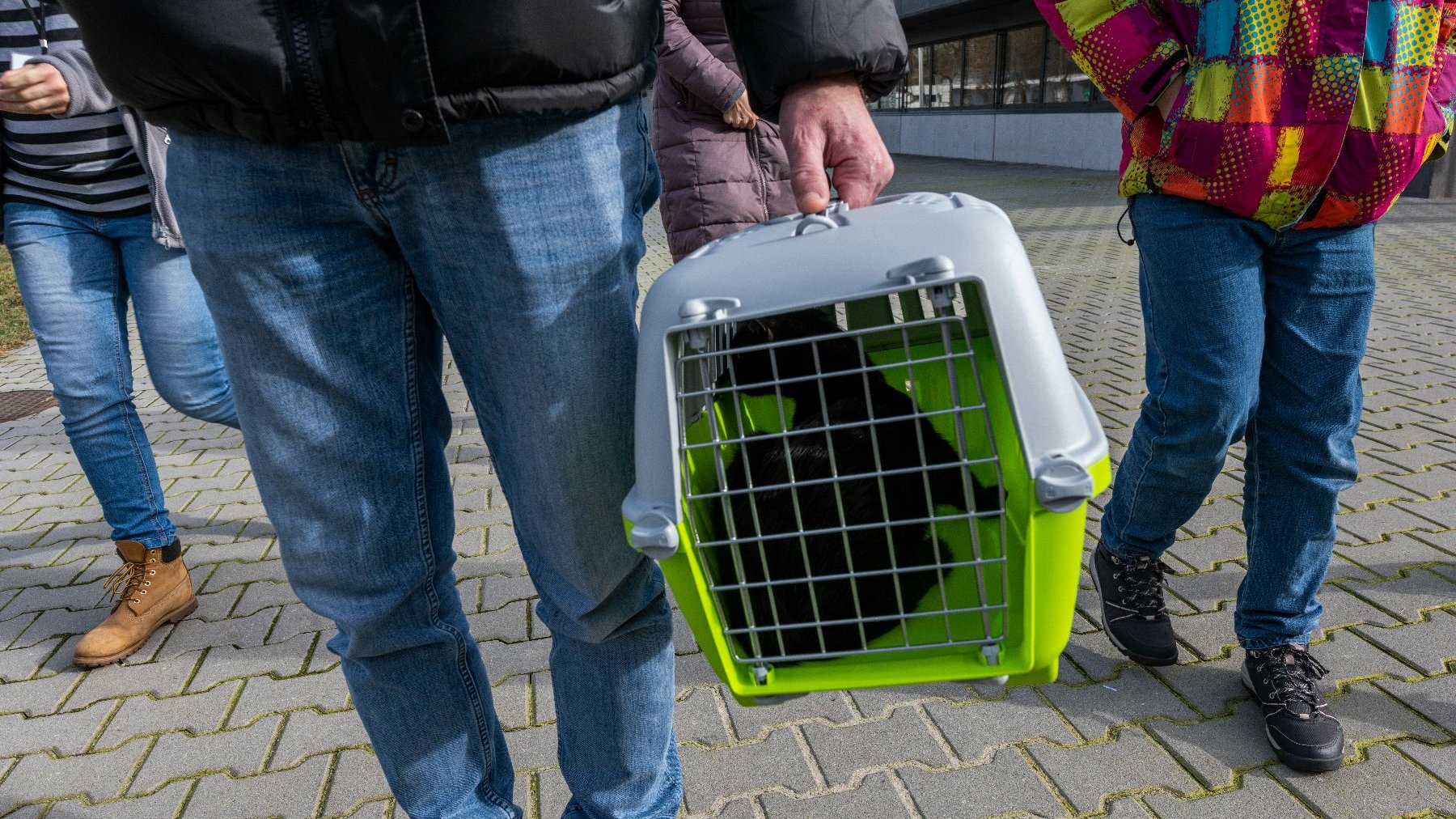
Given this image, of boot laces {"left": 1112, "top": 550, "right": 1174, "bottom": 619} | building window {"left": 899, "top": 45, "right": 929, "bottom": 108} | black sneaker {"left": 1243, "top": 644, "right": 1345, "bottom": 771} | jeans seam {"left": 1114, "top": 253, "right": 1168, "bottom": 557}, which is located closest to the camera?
black sneaker {"left": 1243, "top": 644, "right": 1345, "bottom": 771}

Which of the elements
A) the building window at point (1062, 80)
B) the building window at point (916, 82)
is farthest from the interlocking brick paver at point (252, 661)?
the building window at point (916, 82)

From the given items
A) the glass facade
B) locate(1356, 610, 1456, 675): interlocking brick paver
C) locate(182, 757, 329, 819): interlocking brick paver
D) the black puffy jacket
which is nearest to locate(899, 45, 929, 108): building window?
the glass facade

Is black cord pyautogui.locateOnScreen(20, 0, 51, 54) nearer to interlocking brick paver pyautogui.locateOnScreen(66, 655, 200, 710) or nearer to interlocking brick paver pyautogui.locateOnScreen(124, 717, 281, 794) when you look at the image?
interlocking brick paver pyautogui.locateOnScreen(66, 655, 200, 710)

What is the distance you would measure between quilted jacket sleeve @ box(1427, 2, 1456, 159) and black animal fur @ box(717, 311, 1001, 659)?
1.30 m

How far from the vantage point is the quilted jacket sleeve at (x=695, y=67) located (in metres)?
2.89

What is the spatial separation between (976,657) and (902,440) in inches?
11.4

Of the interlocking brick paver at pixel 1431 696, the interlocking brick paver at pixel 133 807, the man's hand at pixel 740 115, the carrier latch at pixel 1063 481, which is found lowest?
the interlocking brick paver at pixel 1431 696

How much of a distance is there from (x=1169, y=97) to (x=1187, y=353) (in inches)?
19.8

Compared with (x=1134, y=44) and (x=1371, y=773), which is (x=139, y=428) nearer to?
(x=1134, y=44)

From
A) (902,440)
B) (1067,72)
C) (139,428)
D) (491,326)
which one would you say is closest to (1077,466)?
(902,440)

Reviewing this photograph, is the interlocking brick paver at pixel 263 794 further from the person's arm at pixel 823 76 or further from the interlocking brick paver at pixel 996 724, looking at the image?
the person's arm at pixel 823 76

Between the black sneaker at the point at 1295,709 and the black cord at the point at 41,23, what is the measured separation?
322 centimetres

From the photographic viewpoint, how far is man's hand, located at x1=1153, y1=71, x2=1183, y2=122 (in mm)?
1956

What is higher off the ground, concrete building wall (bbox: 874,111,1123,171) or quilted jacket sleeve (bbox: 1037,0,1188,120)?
quilted jacket sleeve (bbox: 1037,0,1188,120)
